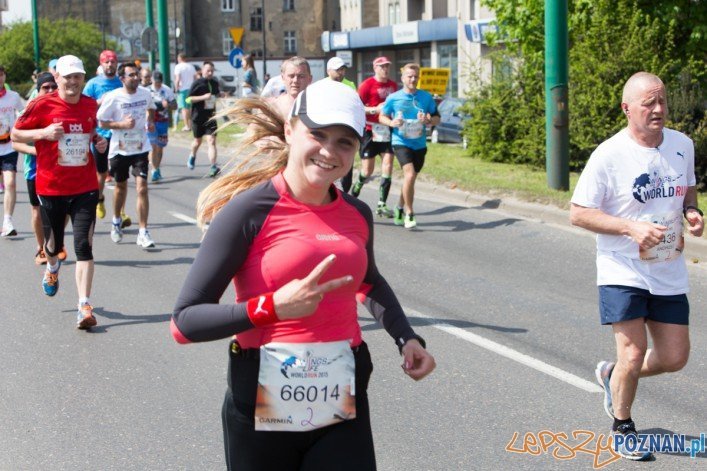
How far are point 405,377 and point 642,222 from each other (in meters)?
2.22

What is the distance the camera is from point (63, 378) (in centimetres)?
712

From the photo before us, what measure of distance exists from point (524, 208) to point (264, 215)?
35.8 feet

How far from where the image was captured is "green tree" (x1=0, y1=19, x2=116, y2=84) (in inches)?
2468

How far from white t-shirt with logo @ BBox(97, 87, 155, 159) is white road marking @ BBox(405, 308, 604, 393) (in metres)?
4.72

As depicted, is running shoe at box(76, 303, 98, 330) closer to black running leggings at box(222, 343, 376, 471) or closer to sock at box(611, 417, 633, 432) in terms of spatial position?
sock at box(611, 417, 633, 432)

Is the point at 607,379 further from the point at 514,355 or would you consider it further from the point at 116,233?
the point at 116,233

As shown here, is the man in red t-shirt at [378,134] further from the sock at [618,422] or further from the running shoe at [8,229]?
the sock at [618,422]

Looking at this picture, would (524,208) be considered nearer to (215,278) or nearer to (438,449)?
(438,449)

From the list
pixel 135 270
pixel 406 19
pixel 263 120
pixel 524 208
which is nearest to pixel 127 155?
pixel 135 270

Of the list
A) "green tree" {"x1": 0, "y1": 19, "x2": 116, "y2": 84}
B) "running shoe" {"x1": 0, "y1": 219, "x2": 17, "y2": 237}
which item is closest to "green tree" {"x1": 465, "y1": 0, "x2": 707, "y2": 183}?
"running shoe" {"x1": 0, "y1": 219, "x2": 17, "y2": 237}

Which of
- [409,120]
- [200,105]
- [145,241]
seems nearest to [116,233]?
[145,241]

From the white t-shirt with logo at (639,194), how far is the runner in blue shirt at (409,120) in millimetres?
7393

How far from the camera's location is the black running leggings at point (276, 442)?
3377 millimetres

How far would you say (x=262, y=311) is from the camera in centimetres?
319
